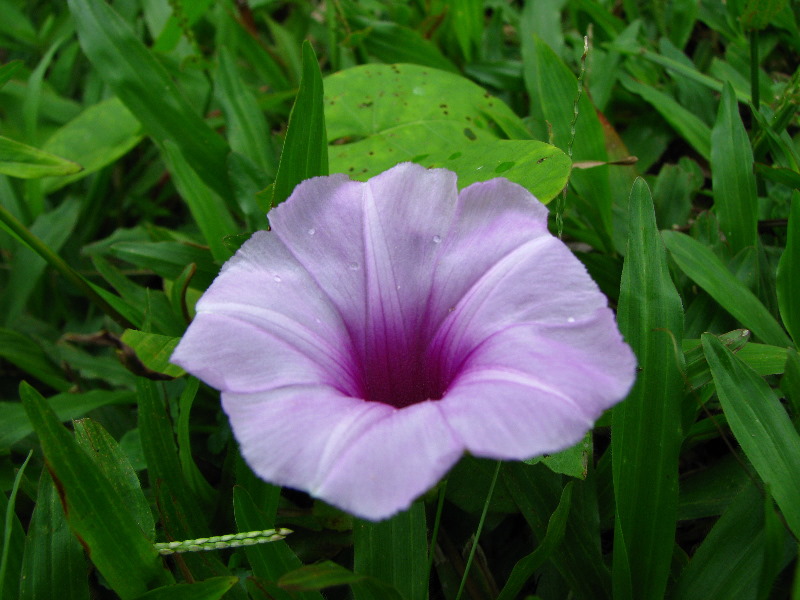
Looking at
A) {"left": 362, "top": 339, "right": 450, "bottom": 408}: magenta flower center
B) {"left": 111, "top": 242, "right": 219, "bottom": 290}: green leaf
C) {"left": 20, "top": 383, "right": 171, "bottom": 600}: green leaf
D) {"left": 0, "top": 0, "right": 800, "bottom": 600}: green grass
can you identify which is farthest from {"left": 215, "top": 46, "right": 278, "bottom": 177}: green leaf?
{"left": 20, "top": 383, "right": 171, "bottom": 600}: green leaf

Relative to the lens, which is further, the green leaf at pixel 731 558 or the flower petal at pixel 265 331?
the green leaf at pixel 731 558

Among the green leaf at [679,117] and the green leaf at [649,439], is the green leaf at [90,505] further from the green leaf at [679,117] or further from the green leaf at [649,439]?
the green leaf at [679,117]

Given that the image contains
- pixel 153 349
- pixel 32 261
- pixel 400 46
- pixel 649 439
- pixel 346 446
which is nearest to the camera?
pixel 346 446

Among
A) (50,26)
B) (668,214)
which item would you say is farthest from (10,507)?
(50,26)

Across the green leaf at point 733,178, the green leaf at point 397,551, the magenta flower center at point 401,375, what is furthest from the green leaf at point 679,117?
the green leaf at point 397,551

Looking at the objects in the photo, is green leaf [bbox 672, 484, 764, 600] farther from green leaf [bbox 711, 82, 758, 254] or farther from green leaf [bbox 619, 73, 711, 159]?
green leaf [bbox 619, 73, 711, 159]

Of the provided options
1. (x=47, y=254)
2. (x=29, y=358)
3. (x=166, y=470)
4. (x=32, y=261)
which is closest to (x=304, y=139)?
(x=47, y=254)

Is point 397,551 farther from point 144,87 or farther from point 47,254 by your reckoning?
point 144,87
